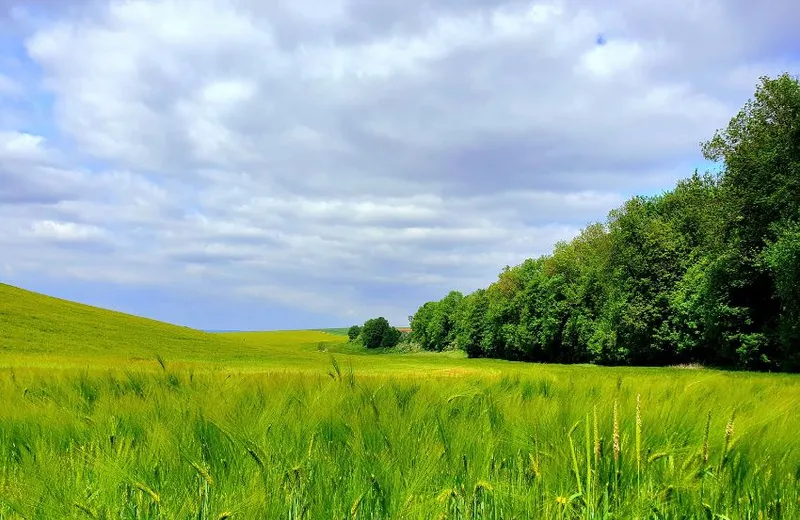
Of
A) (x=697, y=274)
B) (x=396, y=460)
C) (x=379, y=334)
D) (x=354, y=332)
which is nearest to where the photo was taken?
(x=396, y=460)

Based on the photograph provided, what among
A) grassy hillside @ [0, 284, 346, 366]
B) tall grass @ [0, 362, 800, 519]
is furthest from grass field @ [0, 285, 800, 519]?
grassy hillside @ [0, 284, 346, 366]

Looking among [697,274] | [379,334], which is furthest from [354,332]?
[697,274]

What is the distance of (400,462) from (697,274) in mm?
46096

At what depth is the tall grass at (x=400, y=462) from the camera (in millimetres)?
2082

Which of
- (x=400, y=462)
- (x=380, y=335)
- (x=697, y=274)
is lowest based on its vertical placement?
(x=380, y=335)

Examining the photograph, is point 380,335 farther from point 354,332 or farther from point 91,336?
point 91,336

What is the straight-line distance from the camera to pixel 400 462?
2.32m

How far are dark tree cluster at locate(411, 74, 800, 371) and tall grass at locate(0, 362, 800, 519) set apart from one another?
33.5m

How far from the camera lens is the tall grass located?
6.83 feet

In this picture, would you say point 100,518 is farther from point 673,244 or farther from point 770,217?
point 673,244

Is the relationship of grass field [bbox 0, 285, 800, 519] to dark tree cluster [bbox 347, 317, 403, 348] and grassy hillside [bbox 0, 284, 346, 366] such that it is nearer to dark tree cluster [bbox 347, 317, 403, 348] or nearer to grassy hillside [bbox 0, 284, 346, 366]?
grassy hillside [bbox 0, 284, 346, 366]

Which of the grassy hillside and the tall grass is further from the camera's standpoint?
the grassy hillside

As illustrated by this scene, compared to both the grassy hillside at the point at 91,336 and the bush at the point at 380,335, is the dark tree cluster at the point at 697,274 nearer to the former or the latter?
the grassy hillside at the point at 91,336

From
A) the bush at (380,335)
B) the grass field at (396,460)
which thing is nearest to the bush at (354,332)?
the bush at (380,335)
